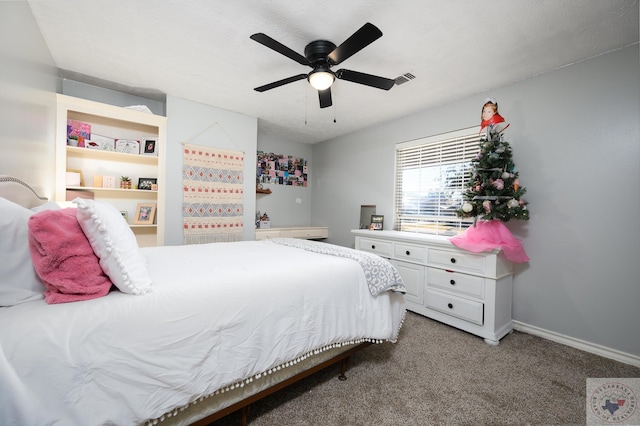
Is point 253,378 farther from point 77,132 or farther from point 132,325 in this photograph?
point 77,132

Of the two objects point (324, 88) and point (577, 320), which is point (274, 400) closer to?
point (324, 88)

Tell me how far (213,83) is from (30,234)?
2.36 metres

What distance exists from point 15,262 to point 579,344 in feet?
12.3

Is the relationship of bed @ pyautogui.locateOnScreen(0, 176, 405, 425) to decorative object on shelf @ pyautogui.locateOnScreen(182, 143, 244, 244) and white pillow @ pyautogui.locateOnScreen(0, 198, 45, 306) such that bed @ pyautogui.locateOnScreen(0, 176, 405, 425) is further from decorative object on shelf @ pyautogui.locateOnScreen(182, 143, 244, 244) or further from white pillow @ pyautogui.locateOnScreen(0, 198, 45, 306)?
decorative object on shelf @ pyautogui.locateOnScreen(182, 143, 244, 244)

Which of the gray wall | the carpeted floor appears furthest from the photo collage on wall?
the carpeted floor

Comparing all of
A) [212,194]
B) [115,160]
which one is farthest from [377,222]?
[115,160]

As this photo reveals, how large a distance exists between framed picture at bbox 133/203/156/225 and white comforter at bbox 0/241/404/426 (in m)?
1.74

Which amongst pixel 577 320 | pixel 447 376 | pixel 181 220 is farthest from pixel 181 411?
pixel 577 320

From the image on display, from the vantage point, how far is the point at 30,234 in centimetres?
93

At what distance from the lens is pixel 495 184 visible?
227cm

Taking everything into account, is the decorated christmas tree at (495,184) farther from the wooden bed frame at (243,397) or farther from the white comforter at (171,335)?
the wooden bed frame at (243,397)

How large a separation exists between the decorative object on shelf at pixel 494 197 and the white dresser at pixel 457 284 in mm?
118

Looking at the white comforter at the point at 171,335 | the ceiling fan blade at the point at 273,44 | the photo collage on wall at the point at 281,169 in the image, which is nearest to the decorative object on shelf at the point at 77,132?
the white comforter at the point at 171,335

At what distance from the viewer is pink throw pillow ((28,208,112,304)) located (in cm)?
92
